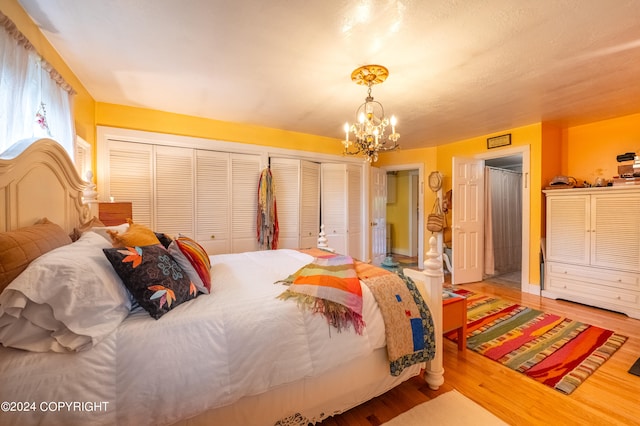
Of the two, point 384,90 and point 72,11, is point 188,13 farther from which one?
point 384,90

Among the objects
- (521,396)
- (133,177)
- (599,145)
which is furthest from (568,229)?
(133,177)

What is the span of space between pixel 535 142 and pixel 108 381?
4.90 metres

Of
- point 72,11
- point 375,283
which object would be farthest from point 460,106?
point 72,11

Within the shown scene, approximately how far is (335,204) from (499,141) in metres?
2.74

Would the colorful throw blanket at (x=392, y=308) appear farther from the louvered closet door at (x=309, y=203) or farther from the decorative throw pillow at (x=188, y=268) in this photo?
the louvered closet door at (x=309, y=203)

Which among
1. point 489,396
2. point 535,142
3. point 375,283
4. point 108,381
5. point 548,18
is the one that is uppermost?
point 548,18

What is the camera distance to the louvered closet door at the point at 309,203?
4234mm

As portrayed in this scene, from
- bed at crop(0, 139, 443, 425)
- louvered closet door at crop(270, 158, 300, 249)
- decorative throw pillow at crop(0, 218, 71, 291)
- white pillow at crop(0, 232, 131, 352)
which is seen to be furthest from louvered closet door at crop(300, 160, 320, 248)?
white pillow at crop(0, 232, 131, 352)

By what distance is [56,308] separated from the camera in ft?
3.02

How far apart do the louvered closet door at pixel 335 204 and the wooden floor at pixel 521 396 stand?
8.25 ft

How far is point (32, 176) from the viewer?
55.4 inches

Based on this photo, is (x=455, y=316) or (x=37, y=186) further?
(x=455, y=316)

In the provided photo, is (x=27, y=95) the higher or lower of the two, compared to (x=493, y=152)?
lower

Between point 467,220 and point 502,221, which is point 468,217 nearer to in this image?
point 467,220
